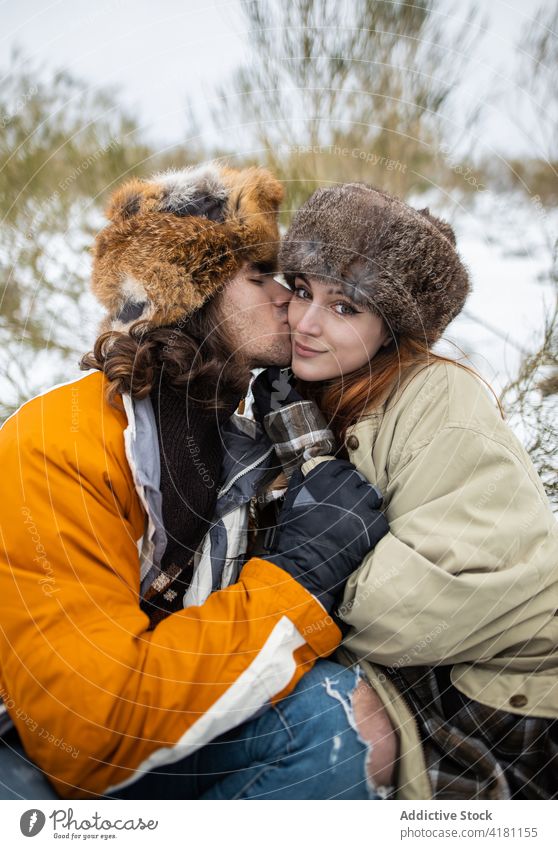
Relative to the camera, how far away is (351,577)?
3.88ft

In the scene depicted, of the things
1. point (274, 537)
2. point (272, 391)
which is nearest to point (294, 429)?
point (272, 391)

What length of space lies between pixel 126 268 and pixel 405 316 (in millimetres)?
562

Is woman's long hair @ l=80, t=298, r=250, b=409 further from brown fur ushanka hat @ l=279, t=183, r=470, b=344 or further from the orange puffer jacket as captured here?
brown fur ushanka hat @ l=279, t=183, r=470, b=344

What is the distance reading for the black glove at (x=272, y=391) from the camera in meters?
1.40

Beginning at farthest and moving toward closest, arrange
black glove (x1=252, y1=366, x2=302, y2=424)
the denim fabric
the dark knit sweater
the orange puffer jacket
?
black glove (x1=252, y1=366, x2=302, y2=424)
the dark knit sweater
the denim fabric
the orange puffer jacket

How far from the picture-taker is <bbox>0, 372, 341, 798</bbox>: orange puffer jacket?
1049 millimetres

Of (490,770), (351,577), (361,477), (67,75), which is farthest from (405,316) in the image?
(67,75)

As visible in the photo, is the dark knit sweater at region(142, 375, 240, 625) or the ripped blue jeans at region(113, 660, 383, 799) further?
the dark knit sweater at region(142, 375, 240, 625)

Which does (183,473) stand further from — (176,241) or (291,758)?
(291,758)

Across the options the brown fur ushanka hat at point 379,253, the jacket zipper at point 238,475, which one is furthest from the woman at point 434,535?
the jacket zipper at point 238,475

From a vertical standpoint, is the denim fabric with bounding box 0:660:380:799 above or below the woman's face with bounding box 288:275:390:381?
below

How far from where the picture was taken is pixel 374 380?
4.51 ft

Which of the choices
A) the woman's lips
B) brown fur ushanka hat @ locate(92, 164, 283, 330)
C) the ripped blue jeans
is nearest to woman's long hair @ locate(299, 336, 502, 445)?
the woman's lips
